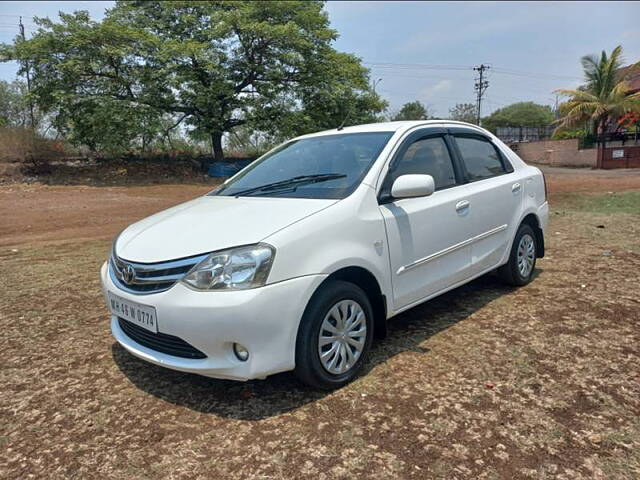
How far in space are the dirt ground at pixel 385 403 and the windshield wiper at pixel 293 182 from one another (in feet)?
4.27

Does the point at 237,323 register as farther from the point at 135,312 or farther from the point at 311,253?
the point at 135,312

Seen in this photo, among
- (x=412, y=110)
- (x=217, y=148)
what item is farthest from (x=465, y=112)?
(x=217, y=148)

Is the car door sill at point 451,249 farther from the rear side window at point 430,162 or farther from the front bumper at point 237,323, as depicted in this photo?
the front bumper at point 237,323

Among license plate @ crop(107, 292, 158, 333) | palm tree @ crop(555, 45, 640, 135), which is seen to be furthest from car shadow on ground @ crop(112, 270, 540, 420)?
palm tree @ crop(555, 45, 640, 135)

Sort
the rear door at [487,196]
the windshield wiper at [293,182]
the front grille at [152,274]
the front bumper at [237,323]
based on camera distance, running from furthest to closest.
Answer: the rear door at [487,196] → the windshield wiper at [293,182] → the front grille at [152,274] → the front bumper at [237,323]

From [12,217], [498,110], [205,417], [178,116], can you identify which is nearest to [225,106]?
[178,116]

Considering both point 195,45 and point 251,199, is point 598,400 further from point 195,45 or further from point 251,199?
point 195,45

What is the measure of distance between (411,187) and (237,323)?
1459 millimetres

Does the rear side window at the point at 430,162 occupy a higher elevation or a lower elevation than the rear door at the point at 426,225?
higher

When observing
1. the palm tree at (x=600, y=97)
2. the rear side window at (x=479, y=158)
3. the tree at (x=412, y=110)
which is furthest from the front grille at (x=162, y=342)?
the tree at (x=412, y=110)

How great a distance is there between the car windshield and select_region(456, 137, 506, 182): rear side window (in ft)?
3.09

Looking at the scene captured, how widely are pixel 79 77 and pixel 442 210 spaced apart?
69.1 ft

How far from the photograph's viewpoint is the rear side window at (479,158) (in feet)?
13.5

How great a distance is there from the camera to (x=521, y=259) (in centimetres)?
468
